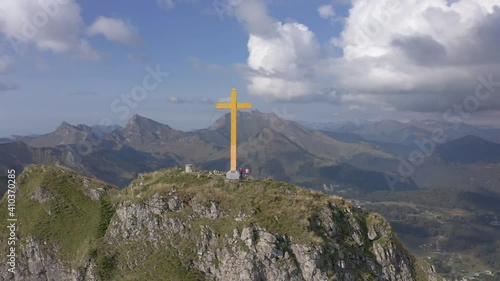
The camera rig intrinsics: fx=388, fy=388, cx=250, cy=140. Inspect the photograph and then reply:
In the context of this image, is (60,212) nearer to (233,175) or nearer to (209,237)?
(209,237)

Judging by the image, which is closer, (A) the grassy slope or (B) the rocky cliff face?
(B) the rocky cliff face

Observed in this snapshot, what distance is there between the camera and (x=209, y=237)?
46.5 metres

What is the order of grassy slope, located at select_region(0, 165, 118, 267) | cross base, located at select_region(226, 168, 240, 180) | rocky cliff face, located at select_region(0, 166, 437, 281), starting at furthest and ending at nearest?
cross base, located at select_region(226, 168, 240, 180) → grassy slope, located at select_region(0, 165, 118, 267) → rocky cliff face, located at select_region(0, 166, 437, 281)

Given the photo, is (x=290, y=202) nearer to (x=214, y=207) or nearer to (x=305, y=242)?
(x=305, y=242)

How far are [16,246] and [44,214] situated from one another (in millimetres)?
5443

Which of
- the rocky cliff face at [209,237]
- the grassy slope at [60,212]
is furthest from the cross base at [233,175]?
the grassy slope at [60,212]

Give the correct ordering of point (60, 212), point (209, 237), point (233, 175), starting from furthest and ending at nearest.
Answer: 1. point (60, 212)
2. point (233, 175)
3. point (209, 237)

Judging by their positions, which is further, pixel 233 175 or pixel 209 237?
pixel 233 175

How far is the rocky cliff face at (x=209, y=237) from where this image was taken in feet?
143

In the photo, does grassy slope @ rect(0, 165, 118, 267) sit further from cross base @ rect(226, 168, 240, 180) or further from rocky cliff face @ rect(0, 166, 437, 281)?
cross base @ rect(226, 168, 240, 180)

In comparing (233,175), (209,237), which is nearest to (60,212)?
(209,237)

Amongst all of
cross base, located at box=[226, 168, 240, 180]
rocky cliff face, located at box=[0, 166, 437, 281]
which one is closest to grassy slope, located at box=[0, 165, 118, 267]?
rocky cliff face, located at box=[0, 166, 437, 281]

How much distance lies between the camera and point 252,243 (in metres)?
43.9

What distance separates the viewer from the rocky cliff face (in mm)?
43719
